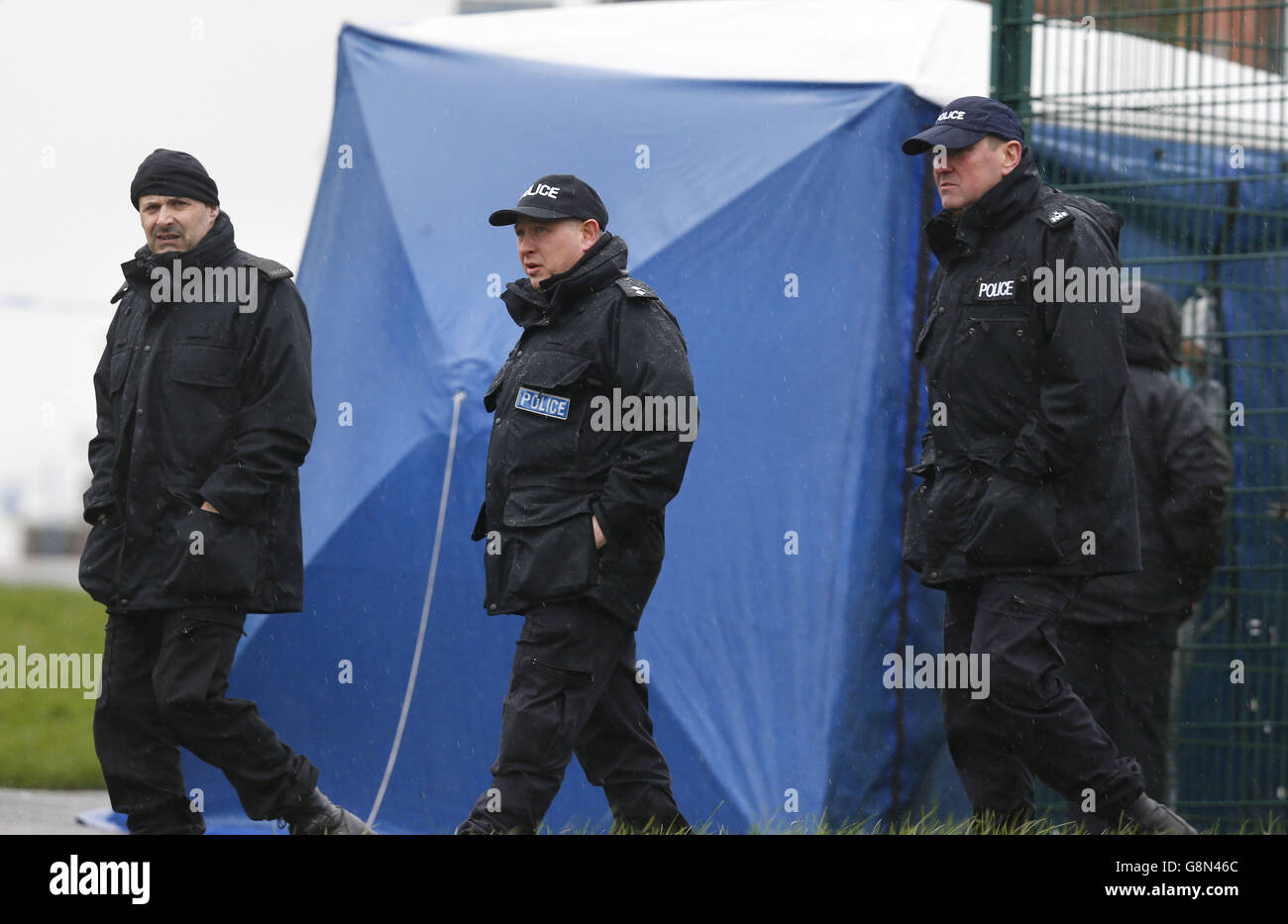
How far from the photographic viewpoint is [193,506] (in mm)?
5402

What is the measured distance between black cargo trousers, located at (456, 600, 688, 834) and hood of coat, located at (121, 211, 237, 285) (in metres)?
1.44

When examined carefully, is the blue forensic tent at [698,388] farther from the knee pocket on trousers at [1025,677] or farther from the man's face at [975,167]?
the knee pocket on trousers at [1025,677]

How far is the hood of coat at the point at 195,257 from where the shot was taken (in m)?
5.54

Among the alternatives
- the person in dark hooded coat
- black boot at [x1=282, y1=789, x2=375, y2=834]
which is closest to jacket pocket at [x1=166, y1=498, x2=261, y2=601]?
black boot at [x1=282, y1=789, x2=375, y2=834]

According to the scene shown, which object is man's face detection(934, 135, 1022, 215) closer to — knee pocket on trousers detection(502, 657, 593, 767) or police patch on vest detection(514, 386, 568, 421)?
police patch on vest detection(514, 386, 568, 421)

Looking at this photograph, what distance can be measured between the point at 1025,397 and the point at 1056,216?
497 millimetres

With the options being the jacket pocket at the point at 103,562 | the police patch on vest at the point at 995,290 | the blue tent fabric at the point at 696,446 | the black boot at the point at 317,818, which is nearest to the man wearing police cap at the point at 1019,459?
the police patch on vest at the point at 995,290

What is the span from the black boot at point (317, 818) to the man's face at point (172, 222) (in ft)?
5.39

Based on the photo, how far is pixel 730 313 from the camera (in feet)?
22.6

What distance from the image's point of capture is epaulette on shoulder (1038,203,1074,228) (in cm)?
510

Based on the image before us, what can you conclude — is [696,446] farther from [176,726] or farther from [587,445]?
[176,726]
